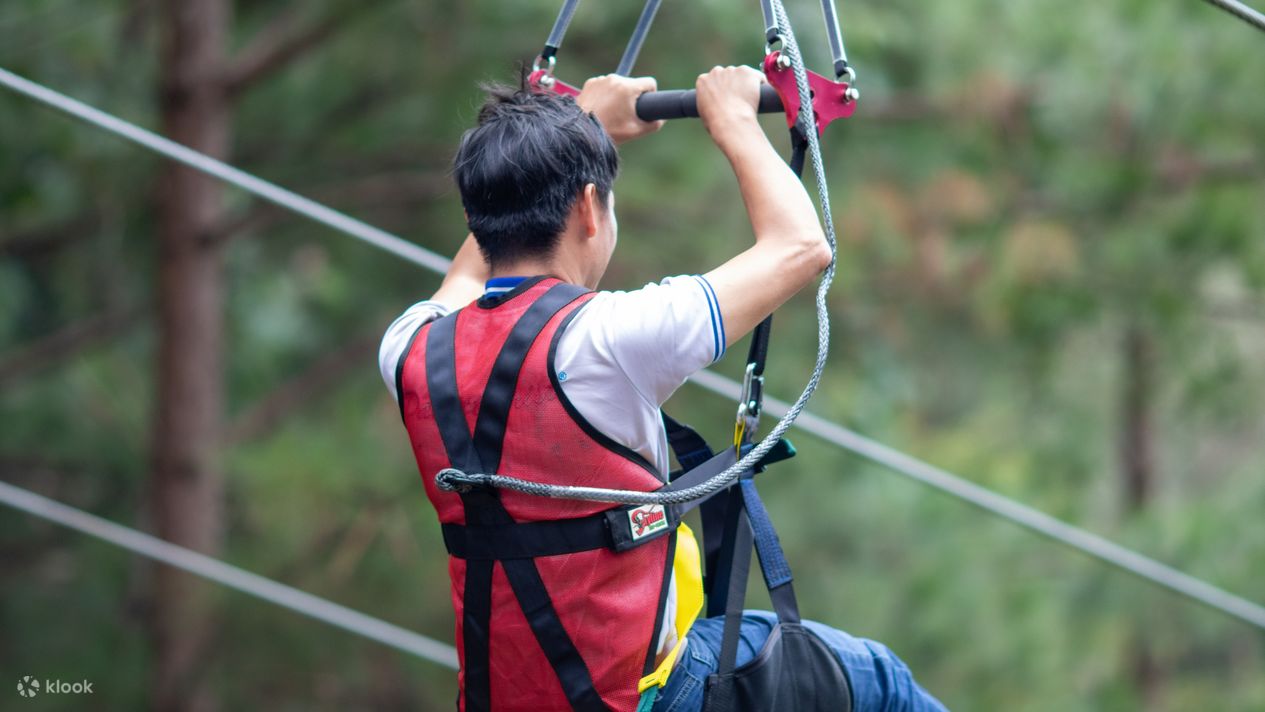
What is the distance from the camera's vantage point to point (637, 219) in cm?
479

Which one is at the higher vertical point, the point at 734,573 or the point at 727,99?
the point at 727,99

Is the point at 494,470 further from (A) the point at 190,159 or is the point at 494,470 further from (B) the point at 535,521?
(A) the point at 190,159

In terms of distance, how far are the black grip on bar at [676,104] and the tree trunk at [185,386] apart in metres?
3.19

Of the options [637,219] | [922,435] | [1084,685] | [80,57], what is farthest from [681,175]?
[1084,685]

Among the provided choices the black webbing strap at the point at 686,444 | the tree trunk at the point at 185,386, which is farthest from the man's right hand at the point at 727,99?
the tree trunk at the point at 185,386

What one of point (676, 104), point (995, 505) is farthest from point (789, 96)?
point (995, 505)

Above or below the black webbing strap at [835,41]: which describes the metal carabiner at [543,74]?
below

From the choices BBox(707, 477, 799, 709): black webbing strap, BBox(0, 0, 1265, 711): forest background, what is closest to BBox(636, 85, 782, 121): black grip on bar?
BBox(707, 477, 799, 709): black webbing strap

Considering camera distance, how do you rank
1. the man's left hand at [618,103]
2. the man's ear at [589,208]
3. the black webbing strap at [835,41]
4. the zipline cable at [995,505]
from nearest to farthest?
the man's ear at [589,208]
the black webbing strap at [835,41]
the man's left hand at [618,103]
the zipline cable at [995,505]

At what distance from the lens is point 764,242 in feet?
4.24

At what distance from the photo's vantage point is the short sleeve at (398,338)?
56.0 inches

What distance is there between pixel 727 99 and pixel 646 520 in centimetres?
45

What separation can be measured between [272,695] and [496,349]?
4186mm

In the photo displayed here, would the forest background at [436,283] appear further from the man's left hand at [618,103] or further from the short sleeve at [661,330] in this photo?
the short sleeve at [661,330]
